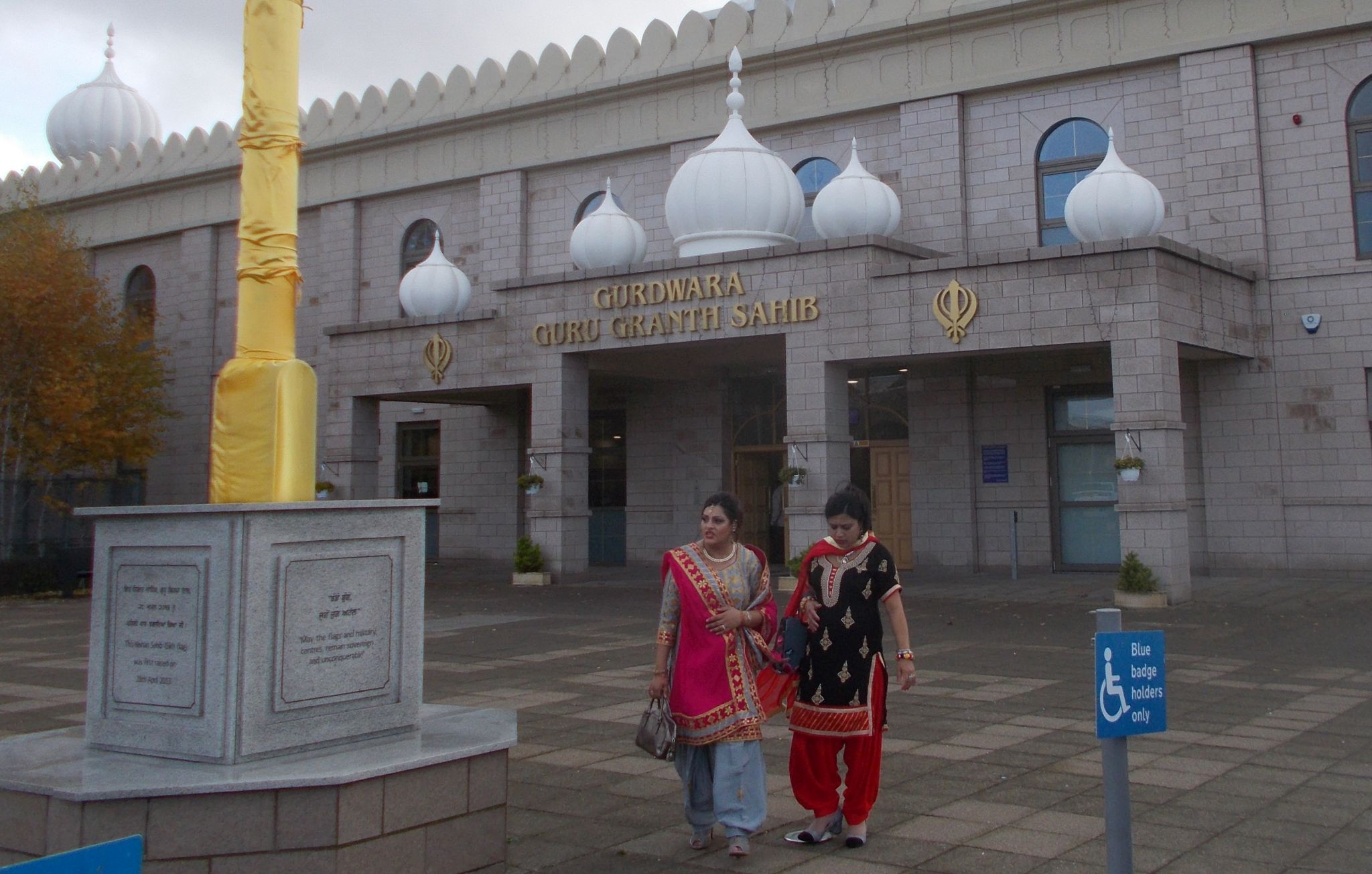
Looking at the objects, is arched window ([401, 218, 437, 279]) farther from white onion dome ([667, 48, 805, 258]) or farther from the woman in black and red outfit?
the woman in black and red outfit

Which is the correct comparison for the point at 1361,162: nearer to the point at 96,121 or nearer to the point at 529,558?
the point at 529,558

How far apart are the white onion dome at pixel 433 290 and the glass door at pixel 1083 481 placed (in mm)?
10567

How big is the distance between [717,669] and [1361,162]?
16.4 metres

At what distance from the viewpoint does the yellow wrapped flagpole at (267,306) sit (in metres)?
5.18

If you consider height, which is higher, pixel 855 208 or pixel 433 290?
pixel 855 208

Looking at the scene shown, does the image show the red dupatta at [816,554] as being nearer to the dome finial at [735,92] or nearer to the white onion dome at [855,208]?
the white onion dome at [855,208]

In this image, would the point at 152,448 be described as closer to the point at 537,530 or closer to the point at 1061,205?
the point at 537,530

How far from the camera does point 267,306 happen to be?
5398 mm

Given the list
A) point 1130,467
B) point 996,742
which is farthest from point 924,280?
point 996,742

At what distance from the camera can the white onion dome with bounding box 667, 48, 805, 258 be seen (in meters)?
18.6

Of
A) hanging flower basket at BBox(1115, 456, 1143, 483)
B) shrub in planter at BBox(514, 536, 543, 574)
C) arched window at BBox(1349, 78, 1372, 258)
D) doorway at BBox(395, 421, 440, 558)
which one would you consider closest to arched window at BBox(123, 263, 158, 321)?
doorway at BBox(395, 421, 440, 558)

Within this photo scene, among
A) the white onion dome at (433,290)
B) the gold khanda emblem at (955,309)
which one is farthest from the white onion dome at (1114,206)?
the white onion dome at (433,290)

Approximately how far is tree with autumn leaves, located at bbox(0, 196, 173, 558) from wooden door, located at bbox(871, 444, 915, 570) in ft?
47.7

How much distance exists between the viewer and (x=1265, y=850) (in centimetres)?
531
